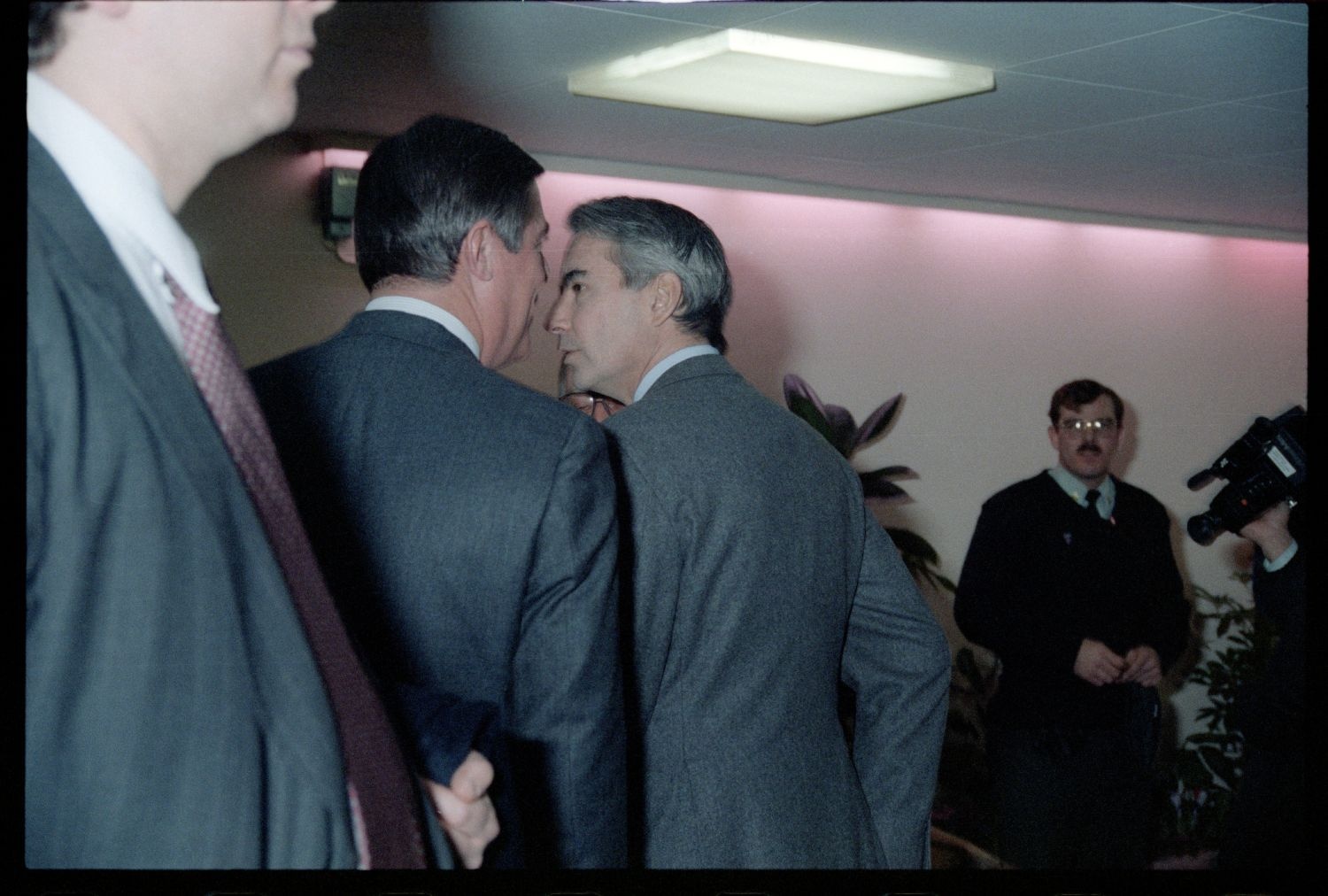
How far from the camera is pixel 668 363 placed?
1.80m

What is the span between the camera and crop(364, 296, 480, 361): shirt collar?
1368mm

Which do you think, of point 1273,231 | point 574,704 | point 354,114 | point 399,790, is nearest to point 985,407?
point 1273,231

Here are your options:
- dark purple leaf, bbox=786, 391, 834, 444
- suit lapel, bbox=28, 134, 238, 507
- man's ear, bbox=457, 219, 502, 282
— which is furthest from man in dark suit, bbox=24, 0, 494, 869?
dark purple leaf, bbox=786, 391, 834, 444

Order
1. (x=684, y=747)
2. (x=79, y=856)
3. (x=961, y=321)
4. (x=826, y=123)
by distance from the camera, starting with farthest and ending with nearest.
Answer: (x=961, y=321)
(x=826, y=123)
(x=684, y=747)
(x=79, y=856)

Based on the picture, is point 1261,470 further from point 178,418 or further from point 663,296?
point 178,418

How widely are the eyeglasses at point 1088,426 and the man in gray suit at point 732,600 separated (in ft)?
6.71

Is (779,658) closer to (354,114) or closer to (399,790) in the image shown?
(399,790)

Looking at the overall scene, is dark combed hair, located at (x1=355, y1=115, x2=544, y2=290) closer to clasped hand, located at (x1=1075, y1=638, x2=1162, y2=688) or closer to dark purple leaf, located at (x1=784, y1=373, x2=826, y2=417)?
clasped hand, located at (x1=1075, y1=638, x2=1162, y2=688)

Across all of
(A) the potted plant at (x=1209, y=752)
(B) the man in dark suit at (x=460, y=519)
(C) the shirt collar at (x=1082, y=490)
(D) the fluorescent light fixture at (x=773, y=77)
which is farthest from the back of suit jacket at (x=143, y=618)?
(A) the potted plant at (x=1209, y=752)

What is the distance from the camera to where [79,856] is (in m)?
0.86

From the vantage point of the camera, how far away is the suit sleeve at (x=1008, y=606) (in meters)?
3.52

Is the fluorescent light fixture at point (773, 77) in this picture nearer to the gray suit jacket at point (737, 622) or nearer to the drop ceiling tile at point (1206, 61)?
the drop ceiling tile at point (1206, 61)

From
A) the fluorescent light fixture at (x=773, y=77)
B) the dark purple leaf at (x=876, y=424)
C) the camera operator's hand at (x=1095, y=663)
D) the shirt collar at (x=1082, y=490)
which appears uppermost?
the fluorescent light fixture at (x=773, y=77)

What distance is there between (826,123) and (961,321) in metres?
1.70
